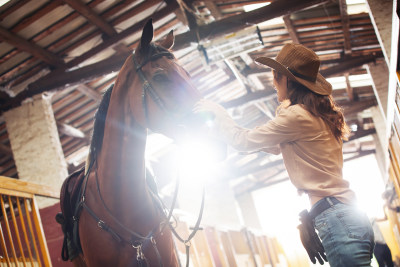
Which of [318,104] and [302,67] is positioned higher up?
[302,67]

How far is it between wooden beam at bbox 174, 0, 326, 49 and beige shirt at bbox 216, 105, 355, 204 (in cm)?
551

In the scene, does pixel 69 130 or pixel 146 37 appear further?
pixel 69 130

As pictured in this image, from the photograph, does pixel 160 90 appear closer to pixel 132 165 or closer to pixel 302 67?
pixel 132 165

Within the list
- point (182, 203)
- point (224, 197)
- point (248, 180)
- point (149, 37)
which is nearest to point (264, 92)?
point (182, 203)

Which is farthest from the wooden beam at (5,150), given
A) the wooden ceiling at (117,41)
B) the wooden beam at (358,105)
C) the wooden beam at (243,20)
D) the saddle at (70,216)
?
the wooden beam at (358,105)

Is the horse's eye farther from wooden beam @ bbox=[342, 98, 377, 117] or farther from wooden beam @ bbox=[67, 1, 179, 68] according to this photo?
wooden beam @ bbox=[342, 98, 377, 117]

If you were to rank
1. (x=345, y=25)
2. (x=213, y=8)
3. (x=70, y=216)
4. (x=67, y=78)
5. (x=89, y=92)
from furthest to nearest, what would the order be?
(x=89, y=92), (x=345, y=25), (x=213, y=8), (x=67, y=78), (x=70, y=216)

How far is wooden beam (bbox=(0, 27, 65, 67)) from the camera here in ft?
22.0

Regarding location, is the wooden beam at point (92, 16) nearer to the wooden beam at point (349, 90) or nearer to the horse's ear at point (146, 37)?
the horse's ear at point (146, 37)

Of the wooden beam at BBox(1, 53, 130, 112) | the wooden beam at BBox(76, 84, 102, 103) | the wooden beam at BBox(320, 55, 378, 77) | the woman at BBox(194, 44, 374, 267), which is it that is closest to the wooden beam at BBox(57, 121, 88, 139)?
the wooden beam at BBox(76, 84, 102, 103)

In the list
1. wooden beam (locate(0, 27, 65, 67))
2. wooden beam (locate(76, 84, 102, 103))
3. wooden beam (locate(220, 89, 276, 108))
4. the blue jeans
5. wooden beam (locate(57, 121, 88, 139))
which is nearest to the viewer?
the blue jeans

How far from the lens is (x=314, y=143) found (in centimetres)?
211

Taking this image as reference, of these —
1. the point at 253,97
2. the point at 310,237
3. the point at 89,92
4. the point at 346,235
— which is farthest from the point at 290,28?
the point at 346,235

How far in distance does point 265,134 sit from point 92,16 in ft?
20.0
